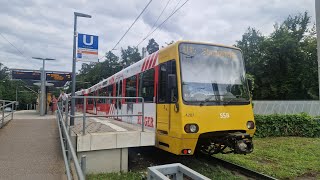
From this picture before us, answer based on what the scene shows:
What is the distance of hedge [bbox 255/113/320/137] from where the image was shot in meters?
16.7

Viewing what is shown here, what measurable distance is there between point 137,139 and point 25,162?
9.30 feet

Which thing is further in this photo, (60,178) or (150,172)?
(60,178)

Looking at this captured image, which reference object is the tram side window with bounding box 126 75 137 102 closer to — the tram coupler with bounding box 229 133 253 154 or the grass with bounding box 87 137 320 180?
the grass with bounding box 87 137 320 180

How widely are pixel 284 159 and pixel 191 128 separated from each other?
494 cm

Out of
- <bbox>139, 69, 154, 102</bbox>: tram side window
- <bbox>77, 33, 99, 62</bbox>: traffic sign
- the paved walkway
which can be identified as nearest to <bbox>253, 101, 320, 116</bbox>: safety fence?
<bbox>77, 33, 99, 62</bbox>: traffic sign

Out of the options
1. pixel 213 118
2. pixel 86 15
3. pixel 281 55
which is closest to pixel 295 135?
pixel 213 118

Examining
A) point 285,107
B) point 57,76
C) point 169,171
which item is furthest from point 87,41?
point 285,107

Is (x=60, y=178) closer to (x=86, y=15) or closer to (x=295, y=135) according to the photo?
(x=86, y=15)

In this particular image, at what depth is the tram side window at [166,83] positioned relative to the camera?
812 cm

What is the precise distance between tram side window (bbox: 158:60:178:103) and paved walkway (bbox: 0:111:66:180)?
2.99 meters

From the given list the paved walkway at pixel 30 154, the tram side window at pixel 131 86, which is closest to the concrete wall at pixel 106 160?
the paved walkway at pixel 30 154

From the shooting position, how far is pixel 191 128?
7699 mm

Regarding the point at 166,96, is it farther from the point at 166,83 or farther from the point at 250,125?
the point at 250,125

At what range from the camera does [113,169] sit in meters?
8.63
